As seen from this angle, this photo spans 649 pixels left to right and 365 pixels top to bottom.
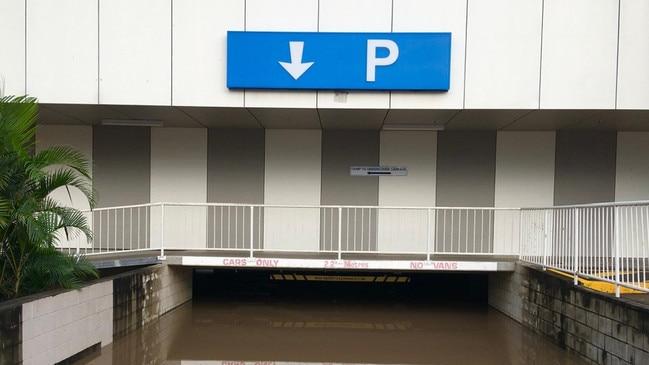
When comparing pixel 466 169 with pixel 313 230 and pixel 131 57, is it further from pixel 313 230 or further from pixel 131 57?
pixel 131 57

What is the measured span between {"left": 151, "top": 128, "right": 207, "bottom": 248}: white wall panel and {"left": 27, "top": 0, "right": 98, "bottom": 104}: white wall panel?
7.43ft

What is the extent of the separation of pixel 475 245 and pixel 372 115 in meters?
4.03

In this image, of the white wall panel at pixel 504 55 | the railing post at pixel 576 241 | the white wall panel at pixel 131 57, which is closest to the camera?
the railing post at pixel 576 241

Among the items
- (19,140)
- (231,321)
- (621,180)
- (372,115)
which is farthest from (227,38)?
(621,180)

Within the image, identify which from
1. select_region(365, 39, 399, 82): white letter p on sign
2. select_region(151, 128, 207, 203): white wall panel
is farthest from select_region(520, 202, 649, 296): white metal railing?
select_region(151, 128, 207, 203): white wall panel

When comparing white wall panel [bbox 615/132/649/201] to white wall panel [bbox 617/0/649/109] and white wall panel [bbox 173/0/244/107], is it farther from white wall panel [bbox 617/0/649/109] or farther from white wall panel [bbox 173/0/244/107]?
white wall panel [bbox 173/0/244/107]

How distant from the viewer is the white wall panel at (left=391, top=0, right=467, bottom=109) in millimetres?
8328

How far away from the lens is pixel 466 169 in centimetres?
1027

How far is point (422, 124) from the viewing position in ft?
32.1

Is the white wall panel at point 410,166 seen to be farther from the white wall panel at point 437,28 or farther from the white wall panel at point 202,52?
the white wall panel at point 202,52

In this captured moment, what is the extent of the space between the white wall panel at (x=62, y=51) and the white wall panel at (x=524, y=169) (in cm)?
918

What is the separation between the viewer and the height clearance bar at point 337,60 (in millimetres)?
8195

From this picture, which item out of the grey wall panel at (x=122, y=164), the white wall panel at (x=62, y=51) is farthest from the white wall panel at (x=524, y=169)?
the white wall panel at (x=62, y=51)

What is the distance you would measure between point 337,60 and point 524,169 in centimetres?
544
